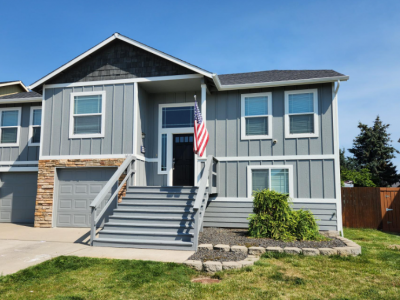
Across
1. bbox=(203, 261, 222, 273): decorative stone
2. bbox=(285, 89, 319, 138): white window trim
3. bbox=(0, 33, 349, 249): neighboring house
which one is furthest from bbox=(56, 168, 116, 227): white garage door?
bbox=(203, 261, 222, 273): decorative stone

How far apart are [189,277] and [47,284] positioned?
1.97m

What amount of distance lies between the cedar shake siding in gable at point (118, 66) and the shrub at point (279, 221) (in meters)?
4.44

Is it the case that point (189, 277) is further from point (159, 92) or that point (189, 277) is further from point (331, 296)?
point (159, 92)

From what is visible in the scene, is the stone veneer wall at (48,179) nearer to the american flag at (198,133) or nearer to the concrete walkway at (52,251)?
the concrete walkway at (52,251)

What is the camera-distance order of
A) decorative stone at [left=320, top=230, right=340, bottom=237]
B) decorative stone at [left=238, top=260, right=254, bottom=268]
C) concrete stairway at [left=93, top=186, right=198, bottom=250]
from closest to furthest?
1. decorative stone at [left=238, top=260, right=254, bottom=268]
2. concrete stairway at [left=93, top=186, right=198, bottom=250]
3. decorative stone at [left=320, top=230, right=340, bottom=237]

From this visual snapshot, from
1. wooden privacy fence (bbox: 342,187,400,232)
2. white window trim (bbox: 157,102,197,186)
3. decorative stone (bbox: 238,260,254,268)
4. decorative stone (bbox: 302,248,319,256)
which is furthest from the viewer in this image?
wooden privacy fence (bbox: 342,187,400,232)

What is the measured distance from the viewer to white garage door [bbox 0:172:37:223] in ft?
36.8

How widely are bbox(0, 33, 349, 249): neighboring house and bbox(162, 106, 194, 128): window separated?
0.83 feet

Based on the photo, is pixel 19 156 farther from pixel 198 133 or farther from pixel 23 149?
pixel 198 133

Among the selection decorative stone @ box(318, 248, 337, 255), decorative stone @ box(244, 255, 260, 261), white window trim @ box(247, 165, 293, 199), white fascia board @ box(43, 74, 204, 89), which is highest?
white fascia board @ box(43, 74, 204, 89)

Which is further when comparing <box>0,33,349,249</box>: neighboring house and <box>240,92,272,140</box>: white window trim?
<box>240,92,272,140</box>: white window trim

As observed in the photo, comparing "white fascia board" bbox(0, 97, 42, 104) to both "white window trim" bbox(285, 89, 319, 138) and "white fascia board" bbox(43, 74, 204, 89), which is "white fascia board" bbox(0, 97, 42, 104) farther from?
"white window trim" bbox(285, 89, 319, 138)

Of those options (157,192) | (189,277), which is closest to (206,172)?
(157,192)

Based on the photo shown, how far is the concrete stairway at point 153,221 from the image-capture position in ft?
22.7
